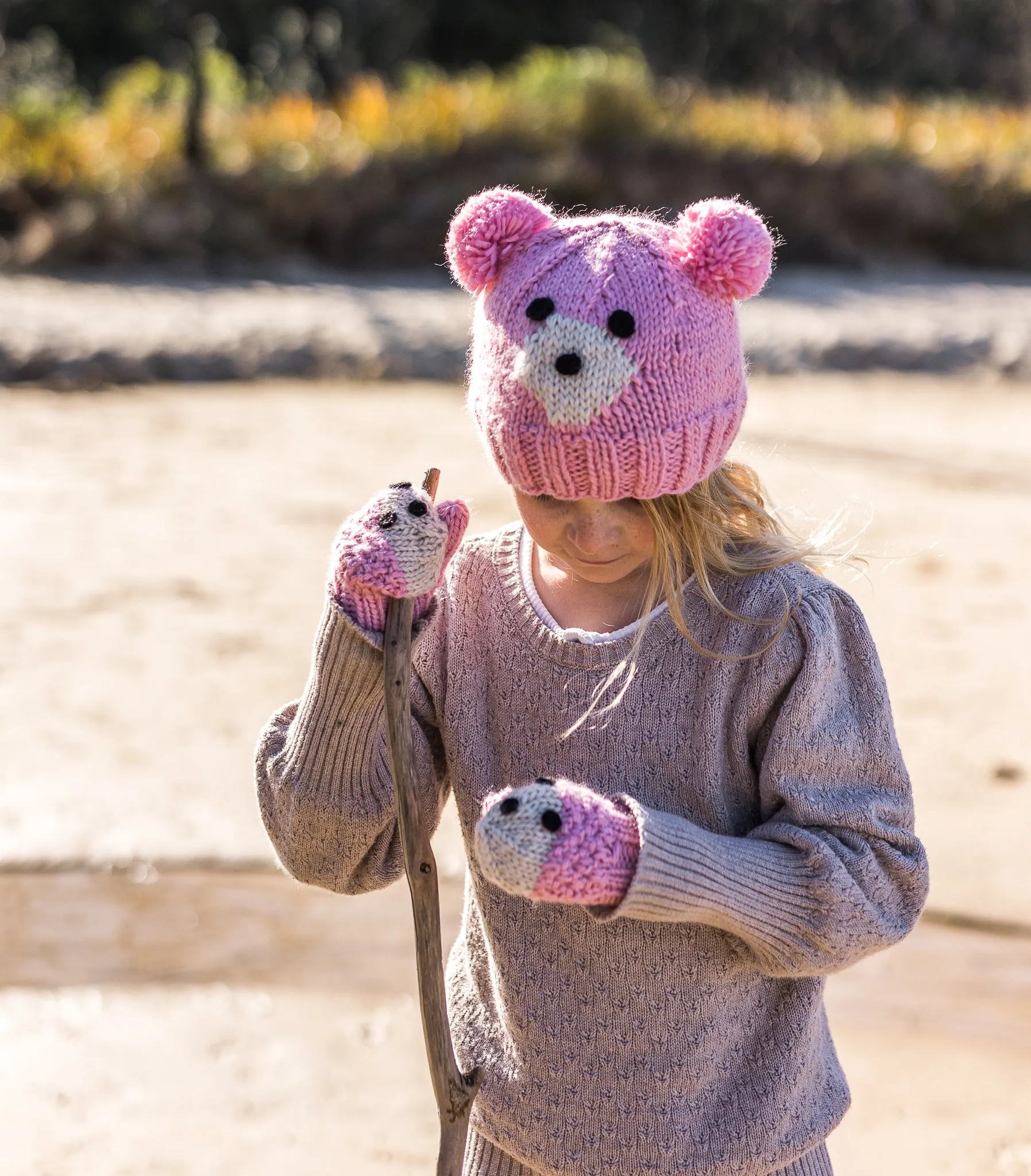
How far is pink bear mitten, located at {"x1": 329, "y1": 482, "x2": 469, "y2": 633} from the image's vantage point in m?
1.35

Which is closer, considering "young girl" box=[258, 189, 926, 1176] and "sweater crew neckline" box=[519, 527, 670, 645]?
"young girl" box=[258, 189, 926, 1176]

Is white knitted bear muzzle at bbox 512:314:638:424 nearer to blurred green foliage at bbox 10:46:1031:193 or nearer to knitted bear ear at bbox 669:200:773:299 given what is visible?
knitted bear ear at bbox 669:200:773:299

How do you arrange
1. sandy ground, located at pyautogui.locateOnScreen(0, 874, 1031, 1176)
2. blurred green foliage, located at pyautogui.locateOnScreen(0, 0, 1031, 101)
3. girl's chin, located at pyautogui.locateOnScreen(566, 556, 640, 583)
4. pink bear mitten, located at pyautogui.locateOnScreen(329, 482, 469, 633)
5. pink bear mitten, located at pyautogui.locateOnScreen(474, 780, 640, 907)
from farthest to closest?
blurred green foliage, located at pyautogui.locateOnScreen(0, 0, 1031, 101) → sandy ground, located at pyautogui.locateOnScreen(0, 874, 1031, 1176) → girl's chin, located at pyautogui.locateOnScreen(566, 556, 640, 583) → pink bear mitten, located at pyautogui.locateOnScreen(329, 482, 469, 633) → pink bear mitten, located at pyautogui.locateOnScreen(474, 780, 640, 907)

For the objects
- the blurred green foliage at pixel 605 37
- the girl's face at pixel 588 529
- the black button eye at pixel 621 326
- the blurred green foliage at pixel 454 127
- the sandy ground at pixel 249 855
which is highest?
the black button eye at pixel 621 326

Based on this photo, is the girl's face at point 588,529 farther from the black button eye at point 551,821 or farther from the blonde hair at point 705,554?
the black button eye at point 551,821

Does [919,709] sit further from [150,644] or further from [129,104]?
[129,104]

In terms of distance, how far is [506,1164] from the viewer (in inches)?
63.5

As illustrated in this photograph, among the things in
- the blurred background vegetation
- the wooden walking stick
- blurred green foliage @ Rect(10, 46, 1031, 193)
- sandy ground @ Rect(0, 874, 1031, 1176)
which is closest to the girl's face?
the wooden walking stick

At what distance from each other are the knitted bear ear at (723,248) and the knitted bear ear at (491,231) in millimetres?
138

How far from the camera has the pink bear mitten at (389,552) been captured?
1.35 m

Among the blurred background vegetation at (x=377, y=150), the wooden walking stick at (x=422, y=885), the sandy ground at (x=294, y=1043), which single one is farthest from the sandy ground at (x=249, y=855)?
the blurred background vegetation at (x=377, y=150)

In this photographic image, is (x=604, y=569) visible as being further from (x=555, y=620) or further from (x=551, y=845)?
(x=551, y=845)

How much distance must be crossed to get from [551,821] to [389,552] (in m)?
0.28

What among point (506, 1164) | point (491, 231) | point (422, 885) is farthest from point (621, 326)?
point (506, 1164)
